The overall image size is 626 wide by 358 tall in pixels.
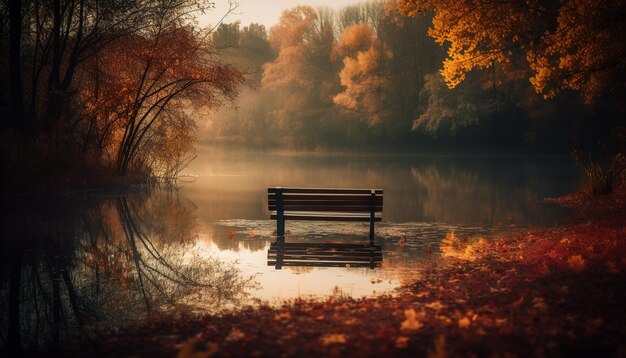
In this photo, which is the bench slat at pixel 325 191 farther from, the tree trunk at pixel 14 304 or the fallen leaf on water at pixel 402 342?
the fallen leaf on water at pixel 402 342

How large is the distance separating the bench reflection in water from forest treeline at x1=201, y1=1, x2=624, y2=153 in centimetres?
3016

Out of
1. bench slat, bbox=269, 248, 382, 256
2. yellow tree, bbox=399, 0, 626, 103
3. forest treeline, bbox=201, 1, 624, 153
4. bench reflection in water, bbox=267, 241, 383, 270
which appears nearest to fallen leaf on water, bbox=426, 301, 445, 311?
bench reflection in water, bbox=267, 241, 383, 270

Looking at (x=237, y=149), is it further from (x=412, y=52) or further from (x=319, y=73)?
(x=412, y=52)

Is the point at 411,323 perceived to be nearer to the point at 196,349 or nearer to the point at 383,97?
the point at 196,349

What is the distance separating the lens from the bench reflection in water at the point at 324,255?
11.9 meters

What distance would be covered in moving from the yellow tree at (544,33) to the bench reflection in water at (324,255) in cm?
946

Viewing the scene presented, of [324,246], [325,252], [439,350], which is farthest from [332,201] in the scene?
[439,350]

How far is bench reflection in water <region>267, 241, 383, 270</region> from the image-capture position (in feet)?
39.1

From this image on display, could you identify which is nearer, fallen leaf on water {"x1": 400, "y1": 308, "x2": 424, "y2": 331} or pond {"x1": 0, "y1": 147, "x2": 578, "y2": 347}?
fallen leaf on water {"x1": 400, "y1": 308, "x2": 424, "y2": 331}

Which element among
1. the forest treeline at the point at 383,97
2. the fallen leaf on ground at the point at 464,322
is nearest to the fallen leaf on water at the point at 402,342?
the fallen leaf on ground at the point at 464,322

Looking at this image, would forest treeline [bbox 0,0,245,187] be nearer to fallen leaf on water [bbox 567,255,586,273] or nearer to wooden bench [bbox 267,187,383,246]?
wooden bench [bbox 267,187,383,246]

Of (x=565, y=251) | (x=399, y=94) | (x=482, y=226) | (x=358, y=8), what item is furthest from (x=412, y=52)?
(x=565, y=251)

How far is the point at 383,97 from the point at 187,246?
53.4 meters

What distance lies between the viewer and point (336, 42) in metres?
75.4
